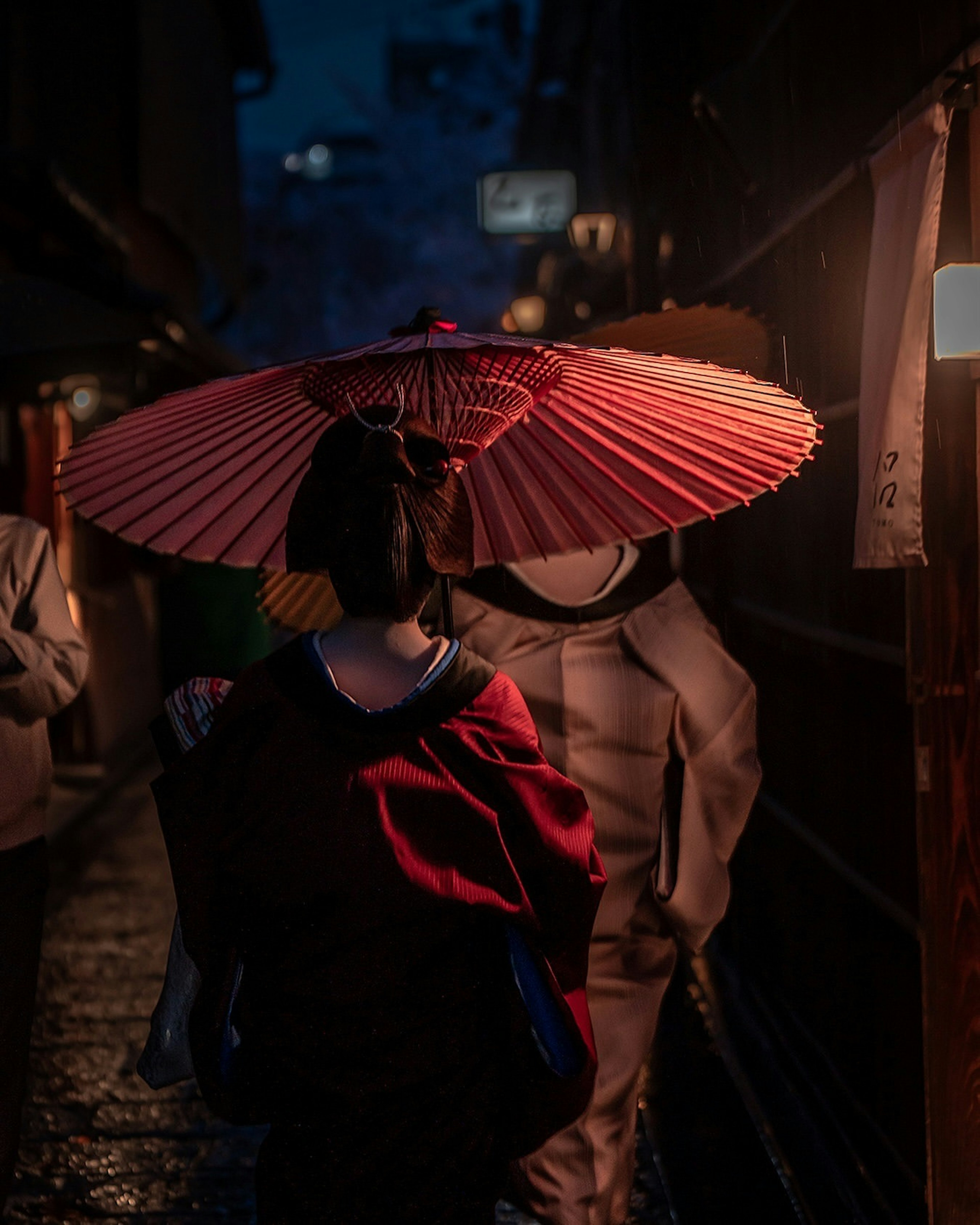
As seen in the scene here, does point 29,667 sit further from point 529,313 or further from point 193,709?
point 529,313

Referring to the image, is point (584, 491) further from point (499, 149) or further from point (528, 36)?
point (499, 149)

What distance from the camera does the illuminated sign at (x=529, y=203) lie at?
16281mm

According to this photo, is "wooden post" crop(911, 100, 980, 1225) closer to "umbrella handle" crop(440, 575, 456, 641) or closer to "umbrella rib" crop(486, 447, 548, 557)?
"umbrella rib" crop(486, 447, 548, 557)

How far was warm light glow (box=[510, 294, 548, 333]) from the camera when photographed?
16.4 m

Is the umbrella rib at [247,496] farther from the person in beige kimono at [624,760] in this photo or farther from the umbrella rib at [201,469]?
the person in beige kimono at [624,760]

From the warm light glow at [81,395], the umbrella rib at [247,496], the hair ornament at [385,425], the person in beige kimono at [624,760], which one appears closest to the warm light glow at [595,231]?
the warm light glow at [81,395]

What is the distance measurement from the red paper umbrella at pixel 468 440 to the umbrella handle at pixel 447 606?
28 cm

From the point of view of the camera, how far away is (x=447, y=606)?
9.30 feet

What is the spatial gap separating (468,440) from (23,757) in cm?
178

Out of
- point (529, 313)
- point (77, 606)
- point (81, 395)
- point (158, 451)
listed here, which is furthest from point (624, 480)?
point (529, 313)

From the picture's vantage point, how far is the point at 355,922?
2.40 meters

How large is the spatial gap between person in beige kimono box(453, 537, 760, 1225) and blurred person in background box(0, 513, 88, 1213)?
1.26 m

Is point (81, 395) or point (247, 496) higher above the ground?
point (81, 395)

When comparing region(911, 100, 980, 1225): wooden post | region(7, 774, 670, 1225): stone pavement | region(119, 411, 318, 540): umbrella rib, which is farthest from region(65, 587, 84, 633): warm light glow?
region(911, 100, 980, 1225): wooden post
